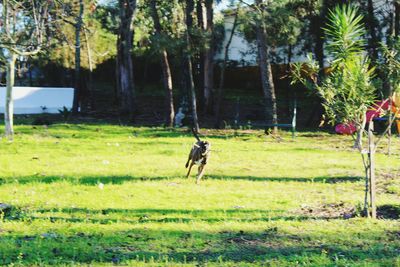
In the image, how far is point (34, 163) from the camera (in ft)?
45.4

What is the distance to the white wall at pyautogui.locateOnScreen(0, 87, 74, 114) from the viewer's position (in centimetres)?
3144

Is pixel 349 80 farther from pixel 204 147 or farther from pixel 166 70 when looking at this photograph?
pixel 166 70

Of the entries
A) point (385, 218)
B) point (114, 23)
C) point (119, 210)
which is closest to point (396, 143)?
point (385, 218)

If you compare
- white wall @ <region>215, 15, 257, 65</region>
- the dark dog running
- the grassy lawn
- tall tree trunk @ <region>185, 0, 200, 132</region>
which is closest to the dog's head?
the dark dog running

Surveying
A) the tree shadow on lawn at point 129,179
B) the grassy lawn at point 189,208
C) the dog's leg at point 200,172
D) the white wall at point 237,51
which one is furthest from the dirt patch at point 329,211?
the white wall at point 237,51

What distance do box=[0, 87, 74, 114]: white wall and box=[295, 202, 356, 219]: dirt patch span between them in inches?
985

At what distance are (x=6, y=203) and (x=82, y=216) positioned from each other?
61.2 inches

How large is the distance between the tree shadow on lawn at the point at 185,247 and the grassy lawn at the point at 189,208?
0.01 meters

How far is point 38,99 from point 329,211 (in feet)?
84.7

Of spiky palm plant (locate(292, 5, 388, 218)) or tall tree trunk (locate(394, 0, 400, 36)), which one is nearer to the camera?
spiky palm plant (locate(292, 5, 388, 218))

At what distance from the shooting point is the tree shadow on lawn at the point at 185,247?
6.18 m

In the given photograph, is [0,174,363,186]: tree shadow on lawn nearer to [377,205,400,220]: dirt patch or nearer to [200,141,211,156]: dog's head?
[200,141,211,156]: dog's head

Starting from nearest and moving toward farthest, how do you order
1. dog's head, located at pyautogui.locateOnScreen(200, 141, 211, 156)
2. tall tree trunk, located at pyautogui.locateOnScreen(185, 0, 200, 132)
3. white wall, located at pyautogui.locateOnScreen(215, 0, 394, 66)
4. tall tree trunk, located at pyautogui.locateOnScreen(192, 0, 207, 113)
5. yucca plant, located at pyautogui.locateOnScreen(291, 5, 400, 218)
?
yucca plant, located at pyautogui.locateOnScreen(291, 5, 400, 218) < dog's head, located at pyautogui.locateOnScreen(200, 141, 211, 156) < tall tree trunk, located at pyautogui.locateOnScreen(185, 0, 200, 132) < tall tree trunk, located at pyautogui.locateOnScreen(192, 0, 207, 113) < white wall, located at pyautogui.locateOnScreen(215, 0, 394, 66)

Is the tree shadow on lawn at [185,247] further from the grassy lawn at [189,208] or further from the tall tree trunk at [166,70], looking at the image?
the tall tree trunk at [166,70]
